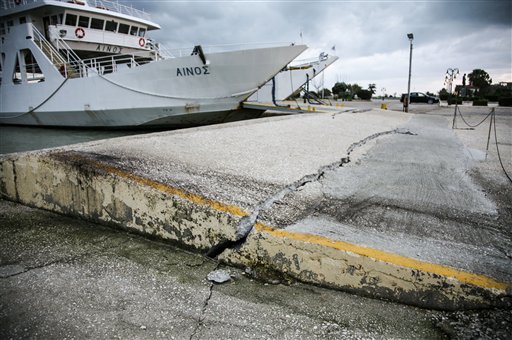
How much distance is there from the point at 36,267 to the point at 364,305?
5.84 ft

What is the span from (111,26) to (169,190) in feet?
50.0

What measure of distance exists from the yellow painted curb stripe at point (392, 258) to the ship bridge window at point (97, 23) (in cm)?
1554

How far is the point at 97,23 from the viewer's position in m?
13.8

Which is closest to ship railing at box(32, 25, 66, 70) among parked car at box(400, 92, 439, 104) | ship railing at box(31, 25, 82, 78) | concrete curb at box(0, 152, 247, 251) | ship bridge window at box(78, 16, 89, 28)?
ship railing at box(31, 25, 82, 78)

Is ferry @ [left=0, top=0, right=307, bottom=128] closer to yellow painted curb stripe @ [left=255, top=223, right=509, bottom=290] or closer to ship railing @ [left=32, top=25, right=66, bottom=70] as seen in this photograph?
ship railing @ [left=32, top=25, right=66, bottom=70]

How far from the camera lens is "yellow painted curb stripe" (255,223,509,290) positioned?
1.33 m

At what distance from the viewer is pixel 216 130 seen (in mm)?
4551

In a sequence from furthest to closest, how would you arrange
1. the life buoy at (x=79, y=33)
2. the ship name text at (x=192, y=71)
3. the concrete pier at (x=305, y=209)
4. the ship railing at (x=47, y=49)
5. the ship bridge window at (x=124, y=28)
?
the ship bridge window at (x=124, y=28) → the life buoy at (x=79, y=33) → the ship railing at (x=47, y=49) → the ship name text at (x=192, y=71) → the concrete pier at (x=305, y=209)

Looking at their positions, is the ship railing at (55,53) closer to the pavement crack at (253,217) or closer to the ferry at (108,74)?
the ferry at (108,74)

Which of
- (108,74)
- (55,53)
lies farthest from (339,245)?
(55,53)

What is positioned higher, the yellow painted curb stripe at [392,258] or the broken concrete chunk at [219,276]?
the yellow painted curb stripe at [392,258]

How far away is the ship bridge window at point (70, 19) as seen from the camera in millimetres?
12791

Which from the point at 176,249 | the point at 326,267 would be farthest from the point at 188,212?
the point at 326,267

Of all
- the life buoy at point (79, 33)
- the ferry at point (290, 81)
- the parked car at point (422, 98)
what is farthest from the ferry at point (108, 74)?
the parked car at point (422, 98)
